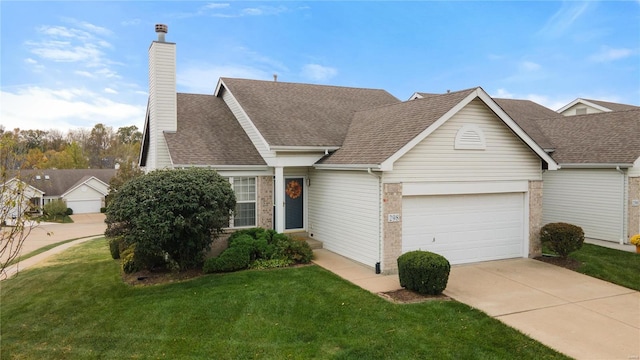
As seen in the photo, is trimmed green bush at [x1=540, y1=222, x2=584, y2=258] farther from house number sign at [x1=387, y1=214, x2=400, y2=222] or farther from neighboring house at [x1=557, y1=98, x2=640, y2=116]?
neighboring house at [x1=557, y1=98, x2=640, y2=116]

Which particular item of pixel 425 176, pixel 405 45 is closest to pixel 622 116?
pixel 405 45

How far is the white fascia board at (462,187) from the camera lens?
475 inches

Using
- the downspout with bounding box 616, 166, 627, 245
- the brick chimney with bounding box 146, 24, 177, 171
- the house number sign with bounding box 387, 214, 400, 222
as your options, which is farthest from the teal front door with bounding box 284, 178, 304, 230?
the downspout with bounding box 616, 166, 627, 245

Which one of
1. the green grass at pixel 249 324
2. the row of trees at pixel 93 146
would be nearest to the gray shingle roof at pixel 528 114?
the green grass at pixel 249 324

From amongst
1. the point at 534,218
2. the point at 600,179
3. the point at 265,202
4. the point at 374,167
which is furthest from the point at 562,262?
the point at 265,202

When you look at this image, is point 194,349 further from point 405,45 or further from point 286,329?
point 405,45

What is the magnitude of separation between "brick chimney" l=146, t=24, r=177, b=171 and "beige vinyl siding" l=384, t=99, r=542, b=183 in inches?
343

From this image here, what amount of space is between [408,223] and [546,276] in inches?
159

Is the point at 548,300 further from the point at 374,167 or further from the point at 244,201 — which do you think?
the point at 244,201

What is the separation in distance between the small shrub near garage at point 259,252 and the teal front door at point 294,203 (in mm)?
2267

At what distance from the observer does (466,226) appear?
13.0 metres

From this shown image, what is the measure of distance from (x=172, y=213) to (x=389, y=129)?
701 centimetres

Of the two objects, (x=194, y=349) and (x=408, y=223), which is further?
(x=408, y=223)

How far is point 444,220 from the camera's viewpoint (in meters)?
12.7
